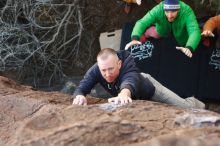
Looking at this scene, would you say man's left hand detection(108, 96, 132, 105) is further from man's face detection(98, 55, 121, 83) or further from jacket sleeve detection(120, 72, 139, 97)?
man's face detection(98, 55, 121, 83)

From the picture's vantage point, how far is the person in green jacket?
3844mm

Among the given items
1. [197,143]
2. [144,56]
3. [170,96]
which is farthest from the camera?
[144,56]

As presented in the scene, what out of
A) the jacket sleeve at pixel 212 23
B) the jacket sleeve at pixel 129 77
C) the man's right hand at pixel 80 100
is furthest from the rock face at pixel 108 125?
the jacket sleeve at pixel 212 23

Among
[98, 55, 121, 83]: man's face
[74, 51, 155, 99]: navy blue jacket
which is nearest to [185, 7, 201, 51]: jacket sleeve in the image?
[74, 51, 155, 99]: navy blue jacket

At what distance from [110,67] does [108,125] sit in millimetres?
695

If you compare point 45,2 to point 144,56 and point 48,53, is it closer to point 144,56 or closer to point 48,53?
point 48,53

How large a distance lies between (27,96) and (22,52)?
9.16 feet

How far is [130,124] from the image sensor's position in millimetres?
2180

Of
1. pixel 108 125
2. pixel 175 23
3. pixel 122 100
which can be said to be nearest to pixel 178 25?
pixel 175 23

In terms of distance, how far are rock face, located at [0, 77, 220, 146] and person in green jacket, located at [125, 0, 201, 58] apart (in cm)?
145

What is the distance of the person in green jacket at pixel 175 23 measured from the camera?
384cm

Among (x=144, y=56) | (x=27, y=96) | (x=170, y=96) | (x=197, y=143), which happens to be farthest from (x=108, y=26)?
(x=197, y=143)

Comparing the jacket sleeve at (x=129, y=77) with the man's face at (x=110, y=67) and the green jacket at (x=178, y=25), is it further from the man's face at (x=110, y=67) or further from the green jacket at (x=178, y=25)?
the green jacket at (x=178, y=25)

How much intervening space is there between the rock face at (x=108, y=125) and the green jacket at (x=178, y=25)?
59.9 inches
